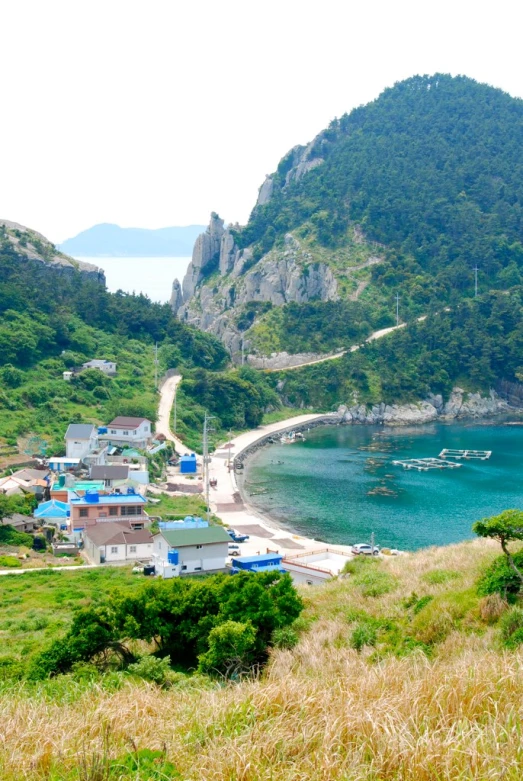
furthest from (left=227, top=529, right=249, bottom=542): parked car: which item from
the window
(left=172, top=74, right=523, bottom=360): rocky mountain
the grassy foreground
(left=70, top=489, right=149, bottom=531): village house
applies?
(left=172, top=74, right=523, bottom=360): rocky mountain

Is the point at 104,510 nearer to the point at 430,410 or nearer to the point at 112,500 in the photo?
the point at 112,500

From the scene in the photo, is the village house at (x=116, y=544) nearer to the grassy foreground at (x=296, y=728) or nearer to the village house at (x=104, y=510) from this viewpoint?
the village house at (x=104, y=510)

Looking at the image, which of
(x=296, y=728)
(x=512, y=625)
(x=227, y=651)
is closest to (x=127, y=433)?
(x=227, y=651)

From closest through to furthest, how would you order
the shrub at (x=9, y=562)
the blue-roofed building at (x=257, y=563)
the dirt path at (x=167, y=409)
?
1. the shrub at (x=9, y=562)
2. the blue-roofed building at (x=257, y=563)
3. the dirt path at (x=167, y=409)

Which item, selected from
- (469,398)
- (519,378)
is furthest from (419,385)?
(519,378)

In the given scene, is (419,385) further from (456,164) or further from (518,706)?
(518,706)

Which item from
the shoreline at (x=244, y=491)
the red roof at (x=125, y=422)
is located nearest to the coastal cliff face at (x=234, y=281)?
the shoreline at (x=244, y=491)
